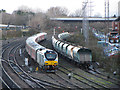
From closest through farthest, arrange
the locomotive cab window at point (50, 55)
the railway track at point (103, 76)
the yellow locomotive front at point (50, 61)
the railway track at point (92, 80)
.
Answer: the railway track at point (92, 80), the railway track at point (103, 76), the yellow locomotive front at point (50, 61), the locomotive cab window at point (50, 55)

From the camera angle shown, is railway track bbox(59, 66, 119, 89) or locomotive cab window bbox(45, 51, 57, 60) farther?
locomotive cab window bbox(45, 51, 57, 60)

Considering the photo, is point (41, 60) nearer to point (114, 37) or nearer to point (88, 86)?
point (88, 86)

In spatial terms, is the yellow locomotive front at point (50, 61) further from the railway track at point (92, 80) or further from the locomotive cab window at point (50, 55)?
the railway track at point (92, 80)

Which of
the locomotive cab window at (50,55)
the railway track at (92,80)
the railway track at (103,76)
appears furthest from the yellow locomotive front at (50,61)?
the railway track at (103,76)

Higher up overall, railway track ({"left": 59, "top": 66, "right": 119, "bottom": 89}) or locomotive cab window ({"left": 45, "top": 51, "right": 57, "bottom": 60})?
locomotive cab window ({"left": 45, "top": 51, "right": 57, "bottom": 60})

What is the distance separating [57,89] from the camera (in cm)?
1554

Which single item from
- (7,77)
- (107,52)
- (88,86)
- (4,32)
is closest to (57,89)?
(88,86)

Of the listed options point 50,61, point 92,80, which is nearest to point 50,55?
point 50,61

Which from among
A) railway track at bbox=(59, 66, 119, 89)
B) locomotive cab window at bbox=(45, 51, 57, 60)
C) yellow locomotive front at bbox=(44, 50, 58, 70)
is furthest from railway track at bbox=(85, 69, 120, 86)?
locomotive cab window at bbox=(45, 51, 57, 60)

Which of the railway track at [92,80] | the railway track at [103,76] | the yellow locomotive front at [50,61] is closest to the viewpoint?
the railway track at [92,80]

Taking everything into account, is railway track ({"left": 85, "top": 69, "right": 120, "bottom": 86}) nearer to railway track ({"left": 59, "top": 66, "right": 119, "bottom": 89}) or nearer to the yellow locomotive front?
railway track ({"left": 59, "top": 66, "right": 119, "bottom": 89})

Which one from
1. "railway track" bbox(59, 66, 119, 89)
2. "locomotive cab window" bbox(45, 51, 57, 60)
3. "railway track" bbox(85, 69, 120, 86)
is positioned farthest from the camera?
"locomotive cab window" bbox(45, 51, 57, 60)

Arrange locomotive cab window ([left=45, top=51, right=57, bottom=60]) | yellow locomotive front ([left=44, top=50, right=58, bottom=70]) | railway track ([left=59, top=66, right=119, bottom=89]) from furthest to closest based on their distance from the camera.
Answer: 1. locomotive cab window ([left=45, top=51, right=57, bottom=60])
2. yellow locomotive front ([left=44, top=50, right=58, bottom=70])
3. railway track ([left=59, top=66, right=119, bottom=89])

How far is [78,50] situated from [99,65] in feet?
9.53
